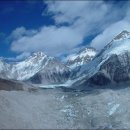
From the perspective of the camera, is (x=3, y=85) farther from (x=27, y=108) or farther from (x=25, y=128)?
(x=25, y=128)

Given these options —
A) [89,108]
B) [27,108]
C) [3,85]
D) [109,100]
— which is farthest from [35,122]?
[3,85]

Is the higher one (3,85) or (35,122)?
(3,85)

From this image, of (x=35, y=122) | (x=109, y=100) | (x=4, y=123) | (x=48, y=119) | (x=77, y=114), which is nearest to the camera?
Answer: (x=4, y=123)

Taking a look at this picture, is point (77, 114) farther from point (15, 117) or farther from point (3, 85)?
point (3, 85)

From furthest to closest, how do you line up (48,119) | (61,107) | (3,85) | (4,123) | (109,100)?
1. (3,85)
2. (109,100)
3. (61,107)
4. (48,119)
5. (4,123)

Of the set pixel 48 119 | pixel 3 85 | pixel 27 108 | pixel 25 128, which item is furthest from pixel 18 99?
pixel 3 85

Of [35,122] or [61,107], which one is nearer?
[35,122]
